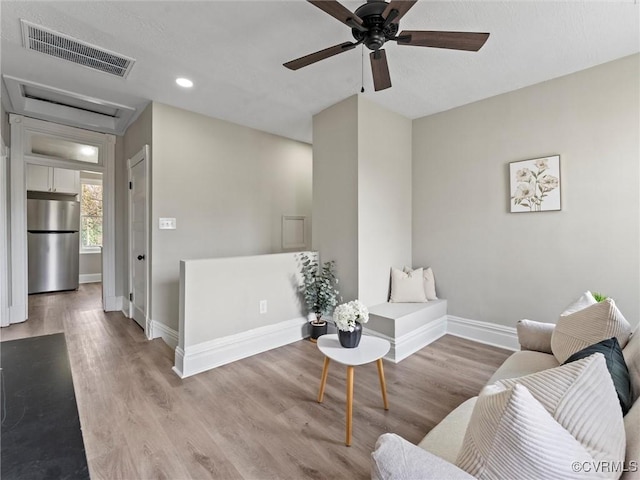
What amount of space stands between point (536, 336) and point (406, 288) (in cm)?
Answer: 148

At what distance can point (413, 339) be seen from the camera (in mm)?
2959

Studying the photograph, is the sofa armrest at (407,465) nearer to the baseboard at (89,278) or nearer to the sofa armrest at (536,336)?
the sofa armrest at (536,336)

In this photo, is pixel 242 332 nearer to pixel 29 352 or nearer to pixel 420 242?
pixel 29 352

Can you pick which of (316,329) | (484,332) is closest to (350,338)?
(316,329)

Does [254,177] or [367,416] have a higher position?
[254,177]

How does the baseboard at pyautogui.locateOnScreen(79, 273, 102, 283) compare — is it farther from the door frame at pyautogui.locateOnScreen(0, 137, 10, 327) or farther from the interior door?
the interior door

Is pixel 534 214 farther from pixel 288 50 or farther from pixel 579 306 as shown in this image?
pixel 288 50

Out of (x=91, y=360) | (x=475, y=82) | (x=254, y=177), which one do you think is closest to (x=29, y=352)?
(x=91, y=360)

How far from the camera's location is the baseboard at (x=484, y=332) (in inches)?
119

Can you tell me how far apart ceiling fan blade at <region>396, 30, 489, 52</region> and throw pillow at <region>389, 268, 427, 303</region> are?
2271 millimetres

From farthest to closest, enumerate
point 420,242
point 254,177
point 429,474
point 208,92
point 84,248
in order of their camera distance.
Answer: point 84,248 → point 254,177 → point 420,242 → point 208,92 → point 429,474

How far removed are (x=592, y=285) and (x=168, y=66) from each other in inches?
161

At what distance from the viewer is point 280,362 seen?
2752mm

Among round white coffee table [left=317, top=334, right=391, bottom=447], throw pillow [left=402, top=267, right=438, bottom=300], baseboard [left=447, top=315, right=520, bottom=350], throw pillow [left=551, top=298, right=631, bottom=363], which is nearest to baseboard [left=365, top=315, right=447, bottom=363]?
baseboard [left=447, top=315, right=520, bottom=350]
